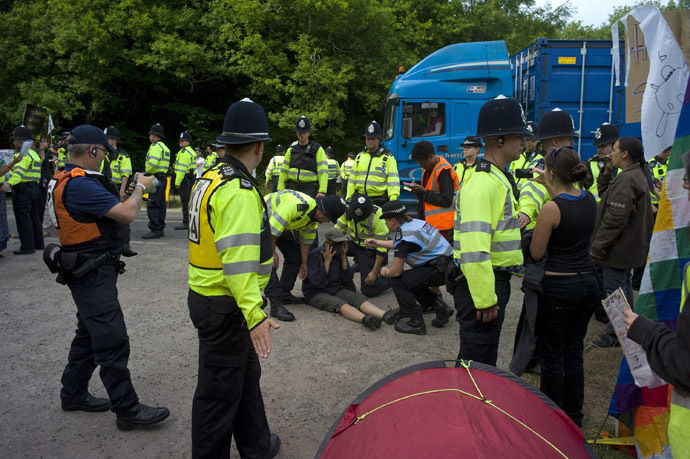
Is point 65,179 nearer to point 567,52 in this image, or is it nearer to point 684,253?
point 684,253

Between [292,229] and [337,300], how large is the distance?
3.27ft

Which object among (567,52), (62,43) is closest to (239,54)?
(62,43)

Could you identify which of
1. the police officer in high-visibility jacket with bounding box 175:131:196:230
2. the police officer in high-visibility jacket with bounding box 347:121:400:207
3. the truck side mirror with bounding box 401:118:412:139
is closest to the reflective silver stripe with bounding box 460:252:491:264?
the police officer in high-visibility jacket with bounding box 347:121:400:207

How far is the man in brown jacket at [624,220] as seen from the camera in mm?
4758

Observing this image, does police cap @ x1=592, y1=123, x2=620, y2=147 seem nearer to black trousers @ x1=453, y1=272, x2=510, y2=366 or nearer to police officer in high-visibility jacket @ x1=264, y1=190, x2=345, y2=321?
police officer in high-visibility jacket @ x1=264, y1=190, x2=345, y2=321

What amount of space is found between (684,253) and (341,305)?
3947mm

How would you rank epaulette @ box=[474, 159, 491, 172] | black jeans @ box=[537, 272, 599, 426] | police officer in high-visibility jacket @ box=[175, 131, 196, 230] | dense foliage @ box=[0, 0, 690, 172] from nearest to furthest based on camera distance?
epaulette @ box=[474, 159, 491, 172] < black jeans @ box=[537, 272, 599, 426] < police officer in high-visibility jacket @ box=[175, 131, 196, 230] < dense foliage @ box=[0, 0, 690, 172]

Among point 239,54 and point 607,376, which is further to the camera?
point 239,54

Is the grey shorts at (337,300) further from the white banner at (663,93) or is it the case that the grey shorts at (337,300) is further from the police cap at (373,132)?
the white banner at (663,93)

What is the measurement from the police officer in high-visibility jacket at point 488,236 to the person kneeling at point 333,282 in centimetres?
278

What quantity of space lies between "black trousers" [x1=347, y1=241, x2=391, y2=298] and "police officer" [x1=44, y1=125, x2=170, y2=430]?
3600mm

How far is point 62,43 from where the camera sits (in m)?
18.7

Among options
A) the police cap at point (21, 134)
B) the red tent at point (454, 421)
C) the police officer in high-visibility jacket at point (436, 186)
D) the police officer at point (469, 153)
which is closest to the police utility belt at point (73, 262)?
the red tent at point (454, 421)

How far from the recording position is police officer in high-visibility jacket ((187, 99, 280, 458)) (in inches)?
106
